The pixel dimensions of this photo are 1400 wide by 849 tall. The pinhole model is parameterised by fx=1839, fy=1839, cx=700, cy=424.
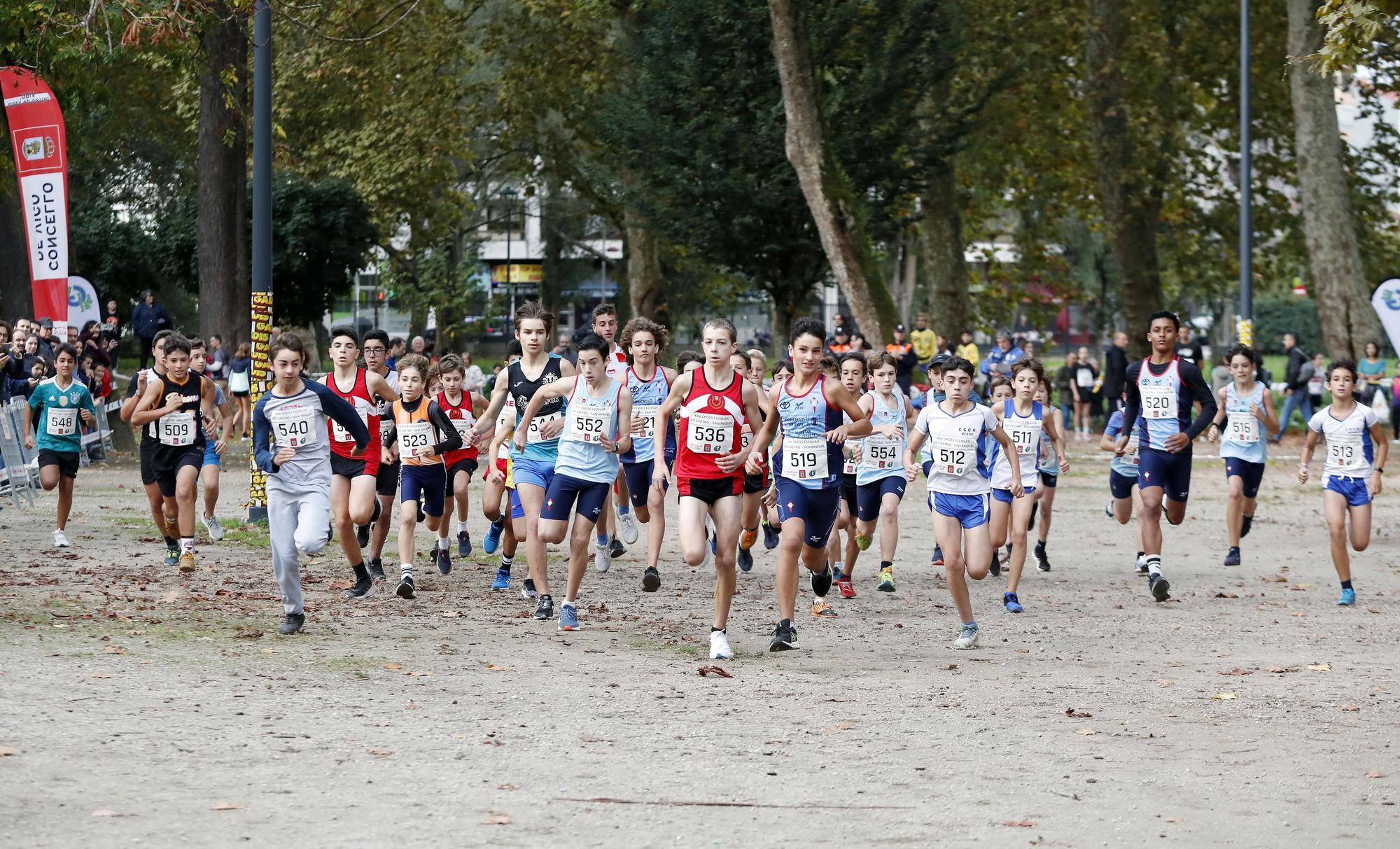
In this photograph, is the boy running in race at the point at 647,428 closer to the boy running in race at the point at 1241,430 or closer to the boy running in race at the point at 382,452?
the boy running in race at the point at 382,452

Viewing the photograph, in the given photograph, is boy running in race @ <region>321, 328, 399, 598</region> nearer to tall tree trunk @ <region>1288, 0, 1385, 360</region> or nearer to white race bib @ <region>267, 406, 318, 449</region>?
white race bib @ <region>267, 406, 318, 449</region>

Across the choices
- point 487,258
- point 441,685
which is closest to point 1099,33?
point 441,685

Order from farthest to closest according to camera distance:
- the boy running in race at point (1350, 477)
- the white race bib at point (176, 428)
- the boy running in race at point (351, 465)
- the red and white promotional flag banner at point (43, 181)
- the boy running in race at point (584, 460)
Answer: the red and white promotional flag banner at point (43, 181)
the white race bib at point (176, 428)
the boy running in race at point (1350, 477)
the boy running in race at point (351, 465)
the boy running in race at point (584, 460)

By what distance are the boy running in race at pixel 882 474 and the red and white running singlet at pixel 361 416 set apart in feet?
11.2

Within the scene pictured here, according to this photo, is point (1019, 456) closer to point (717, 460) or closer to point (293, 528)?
point (717, 460)

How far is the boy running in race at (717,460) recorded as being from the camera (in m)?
9.99

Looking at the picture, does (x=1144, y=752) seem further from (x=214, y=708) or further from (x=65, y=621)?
(x=65, y=621)

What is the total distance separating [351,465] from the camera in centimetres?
1232

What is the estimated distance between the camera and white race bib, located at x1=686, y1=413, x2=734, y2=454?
10.1 meters

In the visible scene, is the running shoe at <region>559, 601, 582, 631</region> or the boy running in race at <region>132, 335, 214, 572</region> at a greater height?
the boy running in race at <region>132, 335, 214, 572</region>

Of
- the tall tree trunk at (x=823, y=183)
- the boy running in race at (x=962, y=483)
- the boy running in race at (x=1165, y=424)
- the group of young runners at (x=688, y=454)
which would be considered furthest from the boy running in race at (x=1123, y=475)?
the tall tree trunk at (x=823, y=183)

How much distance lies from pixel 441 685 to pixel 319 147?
34.2 meters

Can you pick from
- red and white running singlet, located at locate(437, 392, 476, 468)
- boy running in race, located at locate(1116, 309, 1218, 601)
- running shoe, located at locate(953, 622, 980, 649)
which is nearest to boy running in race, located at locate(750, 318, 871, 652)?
running shoe, located at locate(953, 622, 980, 649)

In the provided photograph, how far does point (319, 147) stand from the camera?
4153 cm
